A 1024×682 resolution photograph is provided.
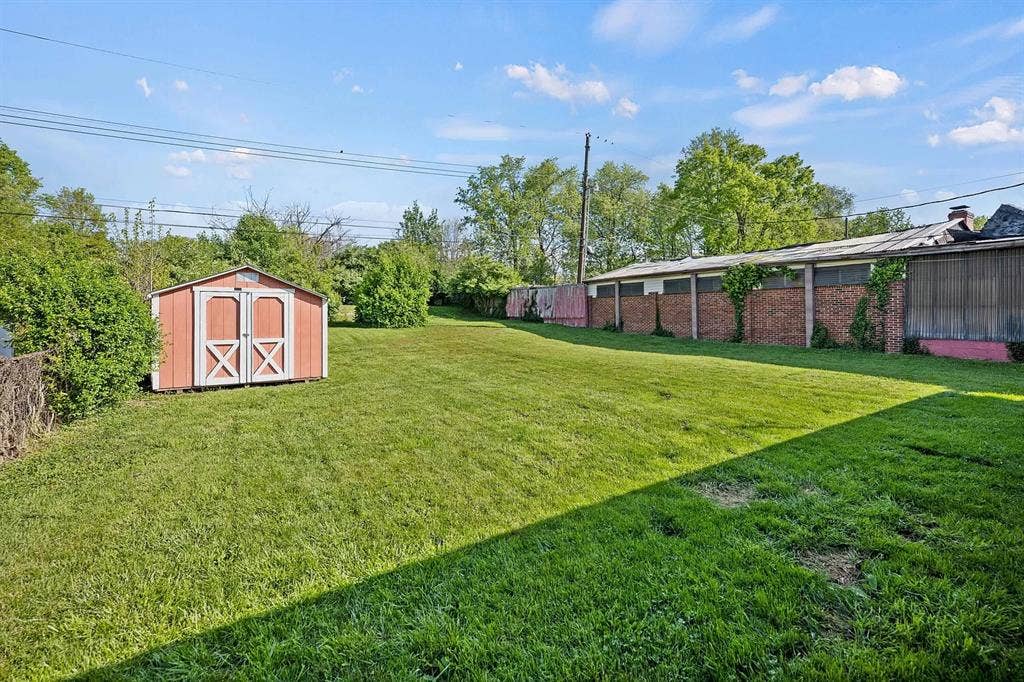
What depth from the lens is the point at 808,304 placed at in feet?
38.9

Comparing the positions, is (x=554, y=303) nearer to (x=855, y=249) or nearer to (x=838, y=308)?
(x=838, y=308)

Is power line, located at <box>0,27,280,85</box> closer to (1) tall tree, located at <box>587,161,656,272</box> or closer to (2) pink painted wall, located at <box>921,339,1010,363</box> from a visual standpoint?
(2) pink painted wall, located at <box>921,339,1010,363</box>

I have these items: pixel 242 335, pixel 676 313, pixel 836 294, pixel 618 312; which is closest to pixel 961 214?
pixel 836 294

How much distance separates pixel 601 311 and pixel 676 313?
379cm

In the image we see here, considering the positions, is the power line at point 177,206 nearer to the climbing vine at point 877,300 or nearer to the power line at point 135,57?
the power line at point 135,57

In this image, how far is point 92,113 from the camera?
51.3 feet

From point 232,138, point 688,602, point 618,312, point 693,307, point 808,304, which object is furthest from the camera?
point 232,138

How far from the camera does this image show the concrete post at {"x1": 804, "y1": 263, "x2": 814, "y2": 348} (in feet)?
38.6

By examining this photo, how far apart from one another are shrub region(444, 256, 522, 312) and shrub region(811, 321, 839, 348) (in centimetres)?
1493

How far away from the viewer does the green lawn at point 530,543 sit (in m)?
1.85

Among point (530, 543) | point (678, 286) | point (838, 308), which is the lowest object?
point (530, 543)

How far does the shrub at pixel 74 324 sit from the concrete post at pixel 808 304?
14.0 metres

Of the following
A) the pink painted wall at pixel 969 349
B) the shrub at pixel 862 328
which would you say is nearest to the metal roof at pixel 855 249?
the shrub at pixel 862 328

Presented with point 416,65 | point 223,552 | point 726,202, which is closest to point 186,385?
point 223,552
